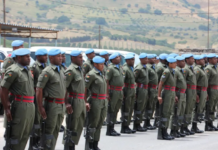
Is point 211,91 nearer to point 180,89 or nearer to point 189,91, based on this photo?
point 189,91

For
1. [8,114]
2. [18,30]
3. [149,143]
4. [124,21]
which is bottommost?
[149,143]

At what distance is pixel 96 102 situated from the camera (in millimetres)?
9891

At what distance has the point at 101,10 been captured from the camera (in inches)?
Result: 6919

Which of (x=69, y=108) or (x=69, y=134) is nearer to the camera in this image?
(x=69, y=108)

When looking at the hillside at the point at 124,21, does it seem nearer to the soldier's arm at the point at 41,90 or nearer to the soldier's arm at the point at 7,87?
the soldier's arm at the point at 41,90

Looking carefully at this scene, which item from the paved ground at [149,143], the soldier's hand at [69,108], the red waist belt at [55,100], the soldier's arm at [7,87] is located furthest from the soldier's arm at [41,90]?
the paved ground at [149,143]

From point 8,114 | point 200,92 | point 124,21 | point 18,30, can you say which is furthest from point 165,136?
point 124,21

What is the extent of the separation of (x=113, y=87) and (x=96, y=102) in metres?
2.48

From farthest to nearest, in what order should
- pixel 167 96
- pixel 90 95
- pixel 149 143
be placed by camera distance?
pixel 167 96 < pixel 149 143 < pixel 90 95

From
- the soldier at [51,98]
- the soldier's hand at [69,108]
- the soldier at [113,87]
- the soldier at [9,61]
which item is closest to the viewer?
the soldier at [51,98]

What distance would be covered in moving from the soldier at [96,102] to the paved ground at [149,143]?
28.8 inches

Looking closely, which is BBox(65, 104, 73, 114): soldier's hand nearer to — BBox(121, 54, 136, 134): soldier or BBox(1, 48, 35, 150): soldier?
BBox(1, 48, 35, 150): soldier

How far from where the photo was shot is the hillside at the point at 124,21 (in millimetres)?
123938

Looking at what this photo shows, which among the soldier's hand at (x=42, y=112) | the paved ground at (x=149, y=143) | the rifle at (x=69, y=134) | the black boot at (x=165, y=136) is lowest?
the paved ground at (x=149, y=143)
